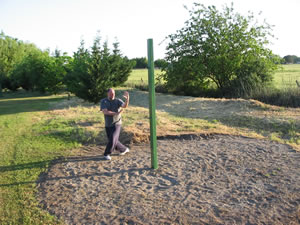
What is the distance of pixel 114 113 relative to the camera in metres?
7.14

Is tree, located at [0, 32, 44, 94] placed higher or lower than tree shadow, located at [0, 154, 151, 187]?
higher

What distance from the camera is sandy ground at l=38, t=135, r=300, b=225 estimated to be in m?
4.69

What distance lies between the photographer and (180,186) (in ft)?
18.9

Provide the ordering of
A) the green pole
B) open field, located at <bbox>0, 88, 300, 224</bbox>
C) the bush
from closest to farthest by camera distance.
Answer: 1. open field, located at <bbox>0, 88, 300, 224</bbox>
2. the green pole
3. the bush

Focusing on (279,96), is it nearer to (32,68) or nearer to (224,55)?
(224,55)

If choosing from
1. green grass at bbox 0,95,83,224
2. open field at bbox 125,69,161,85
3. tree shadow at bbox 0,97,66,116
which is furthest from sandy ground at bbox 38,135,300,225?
open field at bbox 125,69,161,85

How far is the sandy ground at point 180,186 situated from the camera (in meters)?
4.69

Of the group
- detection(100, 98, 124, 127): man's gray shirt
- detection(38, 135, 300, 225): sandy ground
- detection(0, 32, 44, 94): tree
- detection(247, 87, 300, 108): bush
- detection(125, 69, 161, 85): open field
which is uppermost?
detection(0, 32, 44, 94): tree

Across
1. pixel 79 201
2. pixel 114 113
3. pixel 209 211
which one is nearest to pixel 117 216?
pixel 79 201

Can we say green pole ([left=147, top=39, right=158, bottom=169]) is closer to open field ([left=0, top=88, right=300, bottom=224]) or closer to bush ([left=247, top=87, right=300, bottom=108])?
open field ([left=0, top=88, right=300, bottom=224])

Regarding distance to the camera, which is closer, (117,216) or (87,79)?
(117,216)

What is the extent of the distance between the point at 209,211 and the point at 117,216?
57.3 inches

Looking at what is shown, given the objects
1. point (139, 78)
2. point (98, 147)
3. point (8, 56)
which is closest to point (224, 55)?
point (98, 147)

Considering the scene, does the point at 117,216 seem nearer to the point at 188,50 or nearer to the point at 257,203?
the point at 257,203
